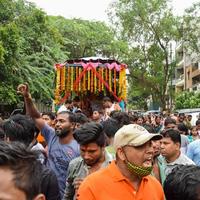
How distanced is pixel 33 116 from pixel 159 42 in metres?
29.2

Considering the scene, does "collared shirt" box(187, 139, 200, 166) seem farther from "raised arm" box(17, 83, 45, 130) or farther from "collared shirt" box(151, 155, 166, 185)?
"raised arm" box(17, 83, 45, 130)

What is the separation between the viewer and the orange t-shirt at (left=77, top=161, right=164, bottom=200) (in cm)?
325

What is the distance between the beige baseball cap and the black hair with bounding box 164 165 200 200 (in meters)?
0.74

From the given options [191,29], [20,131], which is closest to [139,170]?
[20,131]

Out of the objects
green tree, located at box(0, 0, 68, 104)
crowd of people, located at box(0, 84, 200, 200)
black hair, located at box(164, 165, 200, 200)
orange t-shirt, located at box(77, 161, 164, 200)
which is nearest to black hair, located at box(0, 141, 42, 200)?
crowd of people, located at box(0, 84, 200, 200)

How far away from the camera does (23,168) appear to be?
6.22 feet

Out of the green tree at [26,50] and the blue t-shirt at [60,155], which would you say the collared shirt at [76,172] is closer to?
the blue t-shirt at [60,155]

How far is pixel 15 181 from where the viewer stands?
184 centimetres

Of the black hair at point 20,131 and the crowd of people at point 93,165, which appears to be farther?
the black hair at point 20,131

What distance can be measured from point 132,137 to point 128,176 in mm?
262

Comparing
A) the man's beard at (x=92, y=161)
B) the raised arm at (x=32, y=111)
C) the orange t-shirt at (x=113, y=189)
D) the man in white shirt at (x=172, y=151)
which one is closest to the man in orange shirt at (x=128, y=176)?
the orange t-shirt at (x=113, y=189)

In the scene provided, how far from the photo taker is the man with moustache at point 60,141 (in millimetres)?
4941

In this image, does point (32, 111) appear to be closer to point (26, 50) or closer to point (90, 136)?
point (90, 136)

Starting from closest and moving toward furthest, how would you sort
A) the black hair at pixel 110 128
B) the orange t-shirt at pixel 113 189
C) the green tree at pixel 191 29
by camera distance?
the orange t-shirt at pixel 113 189
the black hair at pixel 110 128
the green tree at pixel 191 29
